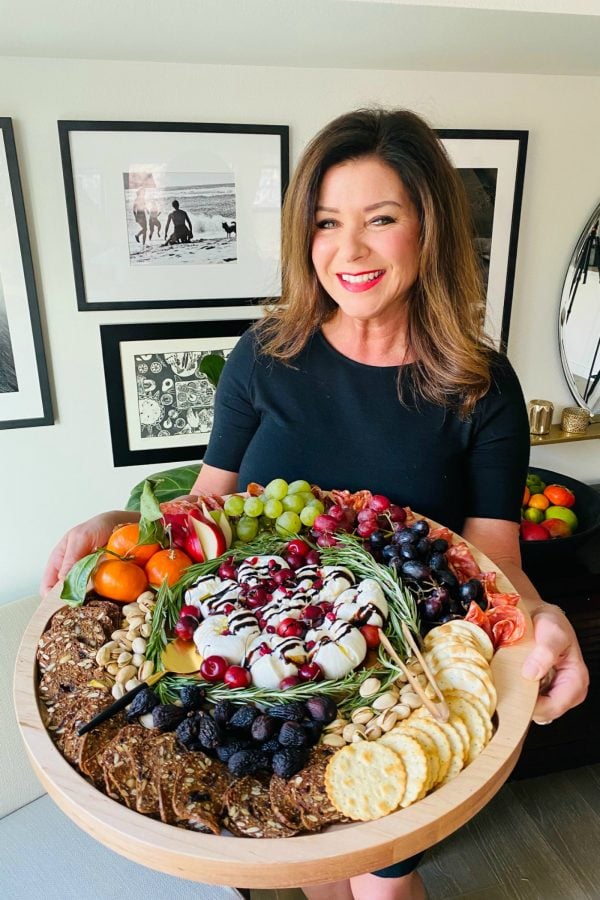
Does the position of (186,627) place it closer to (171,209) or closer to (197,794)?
(197,794)

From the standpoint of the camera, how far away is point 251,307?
208 cm

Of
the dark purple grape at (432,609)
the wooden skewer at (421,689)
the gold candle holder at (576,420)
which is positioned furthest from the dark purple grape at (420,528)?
the gold candle holder at (576,420)

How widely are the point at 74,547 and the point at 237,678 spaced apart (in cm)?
42

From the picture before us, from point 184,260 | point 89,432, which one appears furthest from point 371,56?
point 89,432

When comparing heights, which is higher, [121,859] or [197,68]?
[197,68]

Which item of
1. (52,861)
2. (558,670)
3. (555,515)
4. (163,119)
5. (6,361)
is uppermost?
(163,119)

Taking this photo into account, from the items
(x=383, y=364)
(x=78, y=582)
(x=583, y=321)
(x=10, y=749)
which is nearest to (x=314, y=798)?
(x=78, y=582)

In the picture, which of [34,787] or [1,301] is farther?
[1,301]

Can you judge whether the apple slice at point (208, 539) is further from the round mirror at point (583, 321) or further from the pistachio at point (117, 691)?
the round mirror at point (583, 321)

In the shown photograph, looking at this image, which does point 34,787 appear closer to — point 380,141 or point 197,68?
point 380,141

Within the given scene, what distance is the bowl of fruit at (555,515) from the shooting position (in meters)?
1.92

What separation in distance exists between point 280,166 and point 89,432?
41.0 inches

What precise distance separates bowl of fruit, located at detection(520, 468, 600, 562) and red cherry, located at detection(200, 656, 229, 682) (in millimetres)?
1273

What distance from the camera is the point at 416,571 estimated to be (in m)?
0.98
